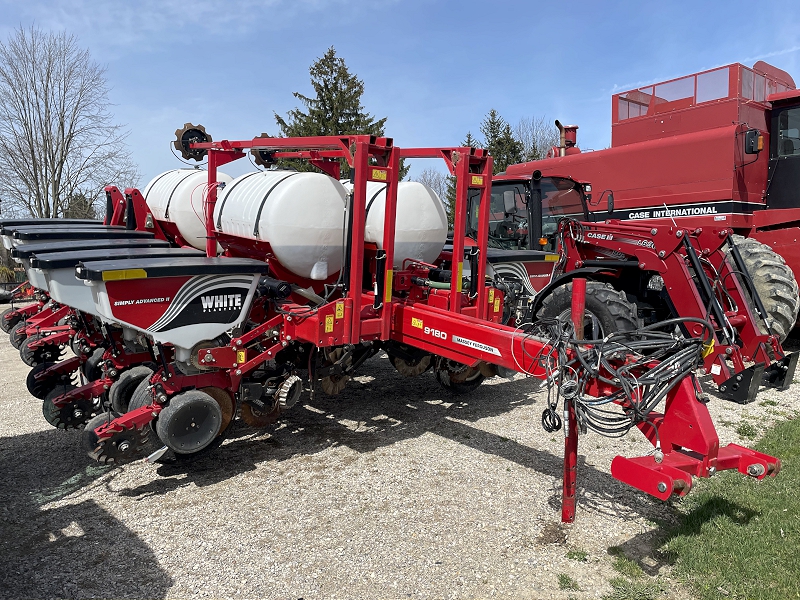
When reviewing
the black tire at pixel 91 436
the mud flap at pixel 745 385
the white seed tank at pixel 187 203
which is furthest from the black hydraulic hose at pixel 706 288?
the black tire at pixel 91 436

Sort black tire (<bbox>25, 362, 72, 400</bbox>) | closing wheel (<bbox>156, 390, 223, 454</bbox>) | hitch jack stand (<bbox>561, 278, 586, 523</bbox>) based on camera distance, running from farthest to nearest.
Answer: black tire (<bbox>25, 362, 72, 400</bbox>) → closing wheel (<bbox>156, 390, 223, 454</bbox>) → hitch jack stand (<bbox>561, 278, 586, 523</bbox>)

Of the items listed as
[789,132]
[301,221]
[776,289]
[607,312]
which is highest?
[789,132]

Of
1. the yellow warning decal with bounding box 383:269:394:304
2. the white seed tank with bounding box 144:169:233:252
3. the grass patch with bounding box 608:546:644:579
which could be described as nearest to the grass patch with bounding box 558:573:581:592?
the grass patch with bounding box 608:546:644:579

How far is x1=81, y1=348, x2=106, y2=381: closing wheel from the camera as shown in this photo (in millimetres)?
5309

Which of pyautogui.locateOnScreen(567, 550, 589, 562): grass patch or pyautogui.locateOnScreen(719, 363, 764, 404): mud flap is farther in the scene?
pyautogui.locateOnScreen(719, 363, 764, 404): mud flap

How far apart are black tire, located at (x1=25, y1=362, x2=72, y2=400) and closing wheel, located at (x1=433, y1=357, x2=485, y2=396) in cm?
346

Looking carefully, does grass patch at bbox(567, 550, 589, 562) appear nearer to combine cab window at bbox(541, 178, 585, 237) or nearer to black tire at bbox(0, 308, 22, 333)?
combine cab window at bbox(541, 178, 585, 237)

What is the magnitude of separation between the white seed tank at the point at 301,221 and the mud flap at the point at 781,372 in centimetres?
386

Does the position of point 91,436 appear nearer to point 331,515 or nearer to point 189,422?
point 189,422

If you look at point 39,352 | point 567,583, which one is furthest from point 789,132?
point 39,352

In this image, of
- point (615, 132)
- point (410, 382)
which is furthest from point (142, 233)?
point (615, 132)

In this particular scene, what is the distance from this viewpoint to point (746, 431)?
527 centimetres

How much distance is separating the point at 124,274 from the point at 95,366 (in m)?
1.95

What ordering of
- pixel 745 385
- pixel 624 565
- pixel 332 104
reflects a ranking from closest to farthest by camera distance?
pixel 624 565 < pixel 745 385 < pixel 332 104
